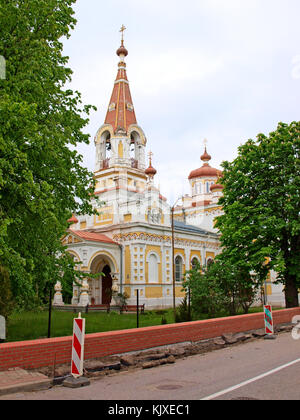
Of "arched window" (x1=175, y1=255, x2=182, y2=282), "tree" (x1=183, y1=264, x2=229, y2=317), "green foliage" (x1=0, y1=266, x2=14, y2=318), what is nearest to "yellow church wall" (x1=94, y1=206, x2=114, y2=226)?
"arched window" (x1=175, y1=255, x2=182, y2=282)

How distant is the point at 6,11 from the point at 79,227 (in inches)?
1062

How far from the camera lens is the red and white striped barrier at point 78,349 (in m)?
7.17

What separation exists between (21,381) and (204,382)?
3.24 metres

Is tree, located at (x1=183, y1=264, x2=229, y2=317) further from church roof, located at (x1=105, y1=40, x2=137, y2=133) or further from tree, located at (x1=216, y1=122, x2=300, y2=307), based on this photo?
church roof, located at (x1=105, y1=40, x2=137, y2=133)

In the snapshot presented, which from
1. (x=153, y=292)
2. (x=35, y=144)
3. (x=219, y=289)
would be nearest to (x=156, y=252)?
(x=153, y=292)

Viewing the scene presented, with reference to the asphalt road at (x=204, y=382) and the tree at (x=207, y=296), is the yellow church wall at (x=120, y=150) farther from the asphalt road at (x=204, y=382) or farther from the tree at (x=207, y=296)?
the asphalt road at (x=204, y=382)

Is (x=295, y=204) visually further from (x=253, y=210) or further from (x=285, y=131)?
(x=285, y=131)

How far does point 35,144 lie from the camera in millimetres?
9867

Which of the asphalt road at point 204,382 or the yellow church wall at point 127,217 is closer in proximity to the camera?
the asphalt road at point 204,382

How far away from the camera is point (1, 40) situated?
10555mm

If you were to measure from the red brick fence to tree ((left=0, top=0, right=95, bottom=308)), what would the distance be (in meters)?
2.16

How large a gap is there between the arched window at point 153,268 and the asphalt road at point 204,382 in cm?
2151

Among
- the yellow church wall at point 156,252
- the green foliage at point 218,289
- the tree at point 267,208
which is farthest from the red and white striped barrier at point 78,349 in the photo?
the yellow church wall at point 156,252

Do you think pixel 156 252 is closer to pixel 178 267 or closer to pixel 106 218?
pixel 178 267
